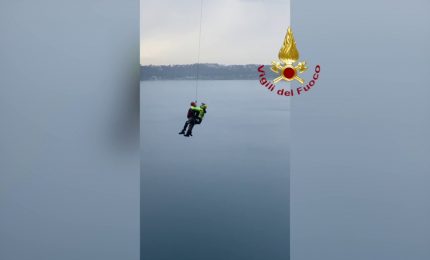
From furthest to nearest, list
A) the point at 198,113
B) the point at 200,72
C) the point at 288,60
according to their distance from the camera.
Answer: the point at 200,72 → the point at 198,113 → the point at 288,60

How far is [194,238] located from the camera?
4.06 meters

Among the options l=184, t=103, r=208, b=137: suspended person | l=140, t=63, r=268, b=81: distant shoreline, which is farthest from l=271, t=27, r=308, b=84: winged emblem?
l=184, t=103, r=208, b=137: suspended person

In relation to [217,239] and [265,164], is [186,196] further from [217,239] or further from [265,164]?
[265,164]

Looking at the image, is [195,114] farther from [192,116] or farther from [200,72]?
[200,72]

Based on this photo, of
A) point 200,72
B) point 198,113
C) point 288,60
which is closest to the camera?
point 288,60

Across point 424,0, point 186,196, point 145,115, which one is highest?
point 424,0

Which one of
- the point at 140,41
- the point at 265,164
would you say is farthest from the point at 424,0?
the point at 140,41

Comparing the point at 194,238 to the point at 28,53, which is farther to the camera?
the point at 194,238

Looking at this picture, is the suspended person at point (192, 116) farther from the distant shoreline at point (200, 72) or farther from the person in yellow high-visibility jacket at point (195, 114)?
the distant shoreline at point (200, 72)

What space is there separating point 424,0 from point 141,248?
291 centimetres

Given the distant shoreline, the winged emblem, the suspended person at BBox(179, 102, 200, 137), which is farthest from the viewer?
the distant shoreline

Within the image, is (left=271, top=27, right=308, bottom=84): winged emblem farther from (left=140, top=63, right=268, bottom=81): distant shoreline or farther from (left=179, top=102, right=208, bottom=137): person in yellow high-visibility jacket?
(left=179, top=102, right=208, bottom=137): person in yellow high-visibility jacket

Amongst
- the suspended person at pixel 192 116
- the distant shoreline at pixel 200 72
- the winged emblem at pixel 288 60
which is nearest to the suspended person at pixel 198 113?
the suspended person at pixel 192 116

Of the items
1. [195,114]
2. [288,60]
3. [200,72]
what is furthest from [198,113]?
[288,60]
